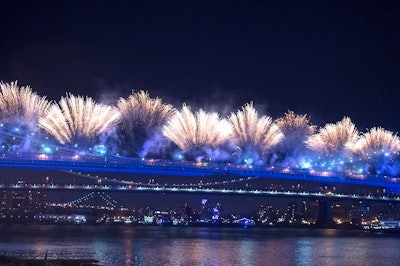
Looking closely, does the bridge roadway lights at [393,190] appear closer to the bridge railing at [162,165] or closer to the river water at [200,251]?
the bridge railing at [162,165]

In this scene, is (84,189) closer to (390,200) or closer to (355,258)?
(390,200)

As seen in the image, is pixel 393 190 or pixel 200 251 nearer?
pixel 200 251

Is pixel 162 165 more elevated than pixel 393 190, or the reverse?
pixel 162 165

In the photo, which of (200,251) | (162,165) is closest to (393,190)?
(162,165)

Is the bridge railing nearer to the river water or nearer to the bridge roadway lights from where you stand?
the bridge roadway lights

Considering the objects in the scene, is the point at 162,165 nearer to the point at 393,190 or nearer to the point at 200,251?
the point at 200,251

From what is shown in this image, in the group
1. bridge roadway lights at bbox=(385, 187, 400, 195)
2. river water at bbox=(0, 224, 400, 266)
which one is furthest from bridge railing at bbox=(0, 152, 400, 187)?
river water at bbox=(0, 224, 400, 266)

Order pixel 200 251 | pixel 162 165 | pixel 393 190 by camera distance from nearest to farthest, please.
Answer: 1. pixel 200 251
2. pixel 162 165
3. pixel 393 190

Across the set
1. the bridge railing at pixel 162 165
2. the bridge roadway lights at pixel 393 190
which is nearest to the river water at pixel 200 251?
the bridge railing at pixel 162 165

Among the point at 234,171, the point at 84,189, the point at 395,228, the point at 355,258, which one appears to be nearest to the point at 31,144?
the point at 84,189

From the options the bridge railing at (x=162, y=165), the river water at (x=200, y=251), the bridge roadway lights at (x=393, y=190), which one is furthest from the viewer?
the bridge roadway lights at (x=393, y=190)

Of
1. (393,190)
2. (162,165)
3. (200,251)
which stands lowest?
(200,251)
